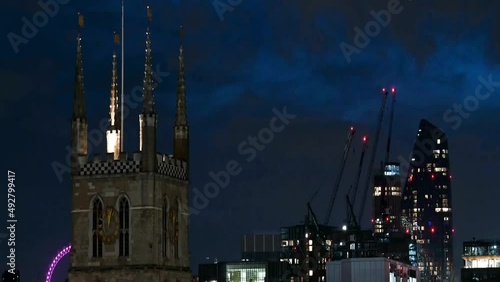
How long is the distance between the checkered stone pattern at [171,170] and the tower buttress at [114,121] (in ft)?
10.7

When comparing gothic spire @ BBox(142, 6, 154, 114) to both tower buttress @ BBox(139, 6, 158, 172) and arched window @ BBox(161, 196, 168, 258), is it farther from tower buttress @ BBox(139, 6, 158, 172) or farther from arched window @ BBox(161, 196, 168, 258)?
arched window @ BBox(161, 196, 168, 258)

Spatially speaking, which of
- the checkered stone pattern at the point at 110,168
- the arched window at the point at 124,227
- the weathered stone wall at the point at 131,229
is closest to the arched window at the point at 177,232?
the weathered stone wall at the point at 131,229

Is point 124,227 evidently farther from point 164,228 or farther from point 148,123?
point 148,123

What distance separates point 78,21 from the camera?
7850cm

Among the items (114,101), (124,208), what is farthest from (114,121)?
(124,208)

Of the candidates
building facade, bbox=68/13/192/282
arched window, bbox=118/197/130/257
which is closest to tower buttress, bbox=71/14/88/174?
building facade, bbox=68/13/192/282

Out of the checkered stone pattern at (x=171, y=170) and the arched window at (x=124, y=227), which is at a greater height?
the checkered stone pattern at (x=171, y=170)

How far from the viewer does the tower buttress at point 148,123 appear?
249ft

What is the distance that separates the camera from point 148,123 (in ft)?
252

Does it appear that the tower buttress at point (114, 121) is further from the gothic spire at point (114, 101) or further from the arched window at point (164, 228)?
the arched window at point (164, 228)

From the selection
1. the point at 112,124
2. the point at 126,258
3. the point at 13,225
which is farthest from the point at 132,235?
the point at 13,225

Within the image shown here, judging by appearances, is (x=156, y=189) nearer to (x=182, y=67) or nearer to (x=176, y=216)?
(x=176, y=216)

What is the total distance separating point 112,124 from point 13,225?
94.6 feet

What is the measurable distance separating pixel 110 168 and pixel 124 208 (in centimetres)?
271
